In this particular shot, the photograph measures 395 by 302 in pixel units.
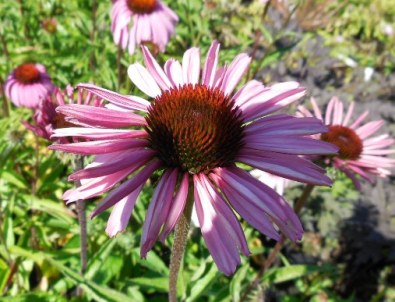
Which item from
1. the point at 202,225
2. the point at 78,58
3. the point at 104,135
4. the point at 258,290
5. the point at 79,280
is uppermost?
the point at 78,58

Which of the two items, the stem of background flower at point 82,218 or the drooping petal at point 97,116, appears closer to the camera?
the drooping petal at point 97,116

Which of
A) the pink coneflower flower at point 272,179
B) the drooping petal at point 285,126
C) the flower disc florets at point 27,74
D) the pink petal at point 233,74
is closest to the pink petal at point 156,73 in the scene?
the pink petal at point 233,74

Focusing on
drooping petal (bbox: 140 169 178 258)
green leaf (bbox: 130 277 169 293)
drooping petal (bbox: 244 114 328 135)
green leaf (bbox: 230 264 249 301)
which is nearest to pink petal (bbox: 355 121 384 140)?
green leaf (bbox: 230 264 249 301)

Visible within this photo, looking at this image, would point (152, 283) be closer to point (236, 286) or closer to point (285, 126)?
point (236, 286)

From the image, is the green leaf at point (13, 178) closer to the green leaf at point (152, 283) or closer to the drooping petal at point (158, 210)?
the green leaf at point (152, 283)

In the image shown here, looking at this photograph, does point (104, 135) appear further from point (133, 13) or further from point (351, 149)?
point (133, 13)

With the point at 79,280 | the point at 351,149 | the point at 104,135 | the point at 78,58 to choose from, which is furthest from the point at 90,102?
the point at 78,58
